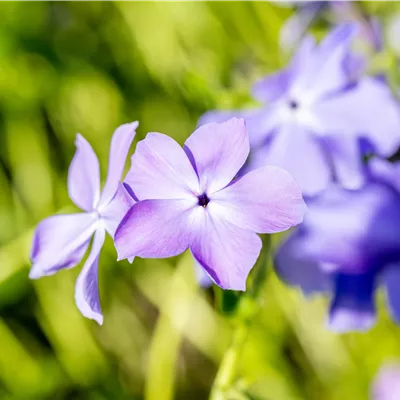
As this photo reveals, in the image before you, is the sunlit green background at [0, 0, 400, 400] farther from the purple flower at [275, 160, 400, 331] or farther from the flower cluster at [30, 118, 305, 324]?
the flower cluster at [30, 118, 305, 324]

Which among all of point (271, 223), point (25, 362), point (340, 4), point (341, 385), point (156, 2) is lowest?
point (341, 385)

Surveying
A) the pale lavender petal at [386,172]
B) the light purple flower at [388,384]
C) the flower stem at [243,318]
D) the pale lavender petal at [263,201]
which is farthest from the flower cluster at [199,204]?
the light purple flower at [388,384]

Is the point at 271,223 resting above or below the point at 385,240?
above

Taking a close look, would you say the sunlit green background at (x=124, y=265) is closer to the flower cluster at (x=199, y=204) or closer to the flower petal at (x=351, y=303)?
the flower petal at (x=351, y=303)

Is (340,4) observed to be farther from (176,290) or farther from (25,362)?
(25,362)

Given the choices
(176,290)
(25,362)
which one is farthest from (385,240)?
(25,362)

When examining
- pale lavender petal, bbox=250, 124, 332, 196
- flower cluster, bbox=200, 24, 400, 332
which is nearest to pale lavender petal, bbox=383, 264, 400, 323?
flower cluster, bbox=200, 24, 400, 332

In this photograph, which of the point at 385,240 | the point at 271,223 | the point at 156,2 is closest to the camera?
the point at 271,223

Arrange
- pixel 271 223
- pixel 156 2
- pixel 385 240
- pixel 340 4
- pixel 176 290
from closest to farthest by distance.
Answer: pixel 271 223, pixel 385 240, pixel 340 4, pixel 176 290, pixel 156 2
